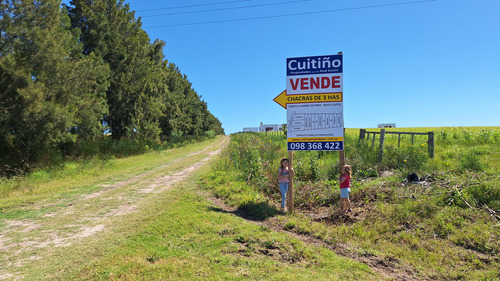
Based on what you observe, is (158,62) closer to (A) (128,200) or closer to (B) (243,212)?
(A) (128,200)

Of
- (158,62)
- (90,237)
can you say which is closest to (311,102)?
(90,237)

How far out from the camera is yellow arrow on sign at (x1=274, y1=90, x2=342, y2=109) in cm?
650

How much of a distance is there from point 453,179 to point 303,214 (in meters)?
4.26

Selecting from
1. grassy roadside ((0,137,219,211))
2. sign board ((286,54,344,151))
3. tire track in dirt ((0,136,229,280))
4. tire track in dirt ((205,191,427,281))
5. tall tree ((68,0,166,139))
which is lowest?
tire track in dirt ((205,191,427,281))

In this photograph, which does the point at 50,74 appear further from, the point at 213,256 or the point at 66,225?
the point at 213,256

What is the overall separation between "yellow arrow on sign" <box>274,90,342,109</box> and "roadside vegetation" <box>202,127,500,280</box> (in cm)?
247

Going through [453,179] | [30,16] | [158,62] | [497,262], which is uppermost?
[158,62]

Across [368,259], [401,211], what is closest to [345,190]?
[401,211]

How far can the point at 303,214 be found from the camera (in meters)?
6.48

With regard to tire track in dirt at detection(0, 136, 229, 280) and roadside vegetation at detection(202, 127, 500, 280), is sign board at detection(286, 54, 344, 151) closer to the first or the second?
roadside vegetation at detection(202, 127, 500, 280)

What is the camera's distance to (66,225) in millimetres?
5887

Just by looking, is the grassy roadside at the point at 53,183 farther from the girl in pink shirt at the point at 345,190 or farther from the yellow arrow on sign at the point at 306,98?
the girl in pink shirt at the point at 345,190

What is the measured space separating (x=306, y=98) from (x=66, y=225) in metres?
6.17

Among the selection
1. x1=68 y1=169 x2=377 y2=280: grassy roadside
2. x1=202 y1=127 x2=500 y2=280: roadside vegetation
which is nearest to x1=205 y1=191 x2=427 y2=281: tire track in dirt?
x1=202 y1=127 x2=500 y2=280: roadside vegetation
